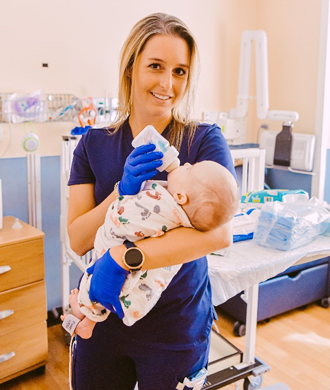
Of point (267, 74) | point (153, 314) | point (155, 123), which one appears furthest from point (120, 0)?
point (153, 314)

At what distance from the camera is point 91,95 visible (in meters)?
2.50

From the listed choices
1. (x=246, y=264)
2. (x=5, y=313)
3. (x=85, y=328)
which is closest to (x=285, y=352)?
(x=246, y=264)

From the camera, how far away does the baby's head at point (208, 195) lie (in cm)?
87

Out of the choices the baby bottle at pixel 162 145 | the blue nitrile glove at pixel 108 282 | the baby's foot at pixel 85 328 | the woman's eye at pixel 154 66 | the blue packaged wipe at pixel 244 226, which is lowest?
the baby's foot at pixel 85 328

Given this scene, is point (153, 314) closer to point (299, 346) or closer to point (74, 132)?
point (74, 132)

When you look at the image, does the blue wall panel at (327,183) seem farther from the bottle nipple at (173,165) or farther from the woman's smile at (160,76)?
the bottle nipple at (173,165)

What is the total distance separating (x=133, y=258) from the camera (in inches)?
33.1

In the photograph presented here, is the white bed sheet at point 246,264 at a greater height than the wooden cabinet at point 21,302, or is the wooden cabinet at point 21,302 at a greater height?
the white bed sheet at point 246,264

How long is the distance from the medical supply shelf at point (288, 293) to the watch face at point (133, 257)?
1670 millimetres

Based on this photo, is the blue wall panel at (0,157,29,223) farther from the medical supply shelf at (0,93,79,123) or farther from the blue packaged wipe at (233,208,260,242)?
the blue packaged wipe at (233,208,260,242)

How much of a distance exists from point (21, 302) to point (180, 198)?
1373 mm

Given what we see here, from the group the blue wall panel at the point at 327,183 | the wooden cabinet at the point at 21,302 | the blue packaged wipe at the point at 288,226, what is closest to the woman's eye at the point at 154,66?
the blue packaged wipe at the point at 288,226

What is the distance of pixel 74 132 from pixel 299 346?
67.8 inches

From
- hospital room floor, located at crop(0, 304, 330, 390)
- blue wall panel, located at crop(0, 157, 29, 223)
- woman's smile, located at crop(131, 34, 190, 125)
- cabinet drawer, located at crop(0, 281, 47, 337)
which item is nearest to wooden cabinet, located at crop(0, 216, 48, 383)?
cabinet drawer, located at crop(0, 281, 47, 337)
